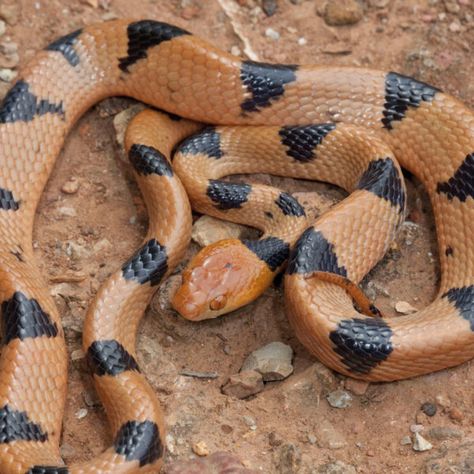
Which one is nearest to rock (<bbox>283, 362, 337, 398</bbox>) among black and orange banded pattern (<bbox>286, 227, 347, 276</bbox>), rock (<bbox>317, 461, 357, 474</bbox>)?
rock (<bbox>317, 461, 357, 474</bbox>)

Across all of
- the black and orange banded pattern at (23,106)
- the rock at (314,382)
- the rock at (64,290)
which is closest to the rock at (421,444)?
the rock at (314,382)

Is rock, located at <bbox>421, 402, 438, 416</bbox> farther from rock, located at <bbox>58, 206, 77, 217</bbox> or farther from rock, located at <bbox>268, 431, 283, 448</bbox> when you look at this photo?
rock, located at <bbox>58, 206, 77, 217</bbox>

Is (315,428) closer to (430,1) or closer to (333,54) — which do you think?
(333,54)

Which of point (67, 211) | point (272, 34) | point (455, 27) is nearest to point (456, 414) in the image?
point (67, 211)

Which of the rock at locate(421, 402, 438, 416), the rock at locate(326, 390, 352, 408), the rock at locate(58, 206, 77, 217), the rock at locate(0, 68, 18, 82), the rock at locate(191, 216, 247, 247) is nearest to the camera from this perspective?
the rock at locate(421, 402, 438, 416)

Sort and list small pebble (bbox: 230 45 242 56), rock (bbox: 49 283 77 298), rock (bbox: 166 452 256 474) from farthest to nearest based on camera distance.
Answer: small pebble (bbox: 230 45 242 56) → rock (bbox: 49 283 77 298) → rock (bbox: 166 452 256 474)

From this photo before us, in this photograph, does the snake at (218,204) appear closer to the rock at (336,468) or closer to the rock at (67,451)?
the rock at (67,451)

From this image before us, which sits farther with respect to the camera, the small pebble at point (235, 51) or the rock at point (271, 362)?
the small pebble at point (235, 51)
